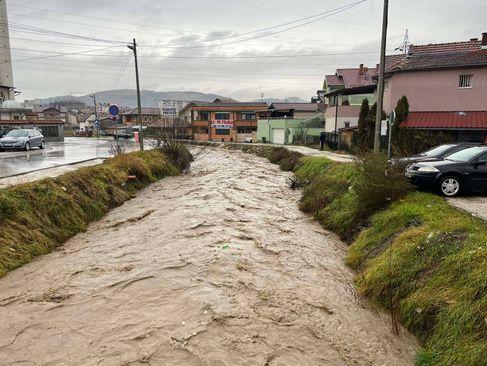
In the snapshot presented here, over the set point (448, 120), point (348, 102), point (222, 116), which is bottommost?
point (448, 120)

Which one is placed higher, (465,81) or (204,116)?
(465,81)

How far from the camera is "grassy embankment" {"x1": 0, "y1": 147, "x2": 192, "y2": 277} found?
8.24 meters

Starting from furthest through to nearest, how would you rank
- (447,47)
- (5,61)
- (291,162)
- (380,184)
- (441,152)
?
(5,61)
(447,47)
(291,162)
(441,152)
(380,184)

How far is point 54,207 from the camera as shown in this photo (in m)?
10.2

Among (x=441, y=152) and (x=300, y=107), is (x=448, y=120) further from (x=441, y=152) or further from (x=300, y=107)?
Answer: (x=300, y=107)

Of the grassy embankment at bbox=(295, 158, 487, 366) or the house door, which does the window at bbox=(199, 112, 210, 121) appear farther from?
the grassy embankment at bbox=(295, 158, 487, 366)

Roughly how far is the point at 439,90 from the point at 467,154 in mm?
16027

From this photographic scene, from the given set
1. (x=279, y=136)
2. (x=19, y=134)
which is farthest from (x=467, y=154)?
(x=279, y=136)

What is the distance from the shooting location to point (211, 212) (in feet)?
39.3

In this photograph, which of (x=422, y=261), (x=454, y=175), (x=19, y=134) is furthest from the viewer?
(x=19, y=134)

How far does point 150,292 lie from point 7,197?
5.29 m

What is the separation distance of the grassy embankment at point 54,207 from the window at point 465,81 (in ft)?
70.0

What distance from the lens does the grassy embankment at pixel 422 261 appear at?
4.63m

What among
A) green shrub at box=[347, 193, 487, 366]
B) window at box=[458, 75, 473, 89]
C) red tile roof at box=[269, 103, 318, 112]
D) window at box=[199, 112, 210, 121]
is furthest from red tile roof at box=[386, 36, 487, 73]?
window at box=[199, 112, 210, 121]
